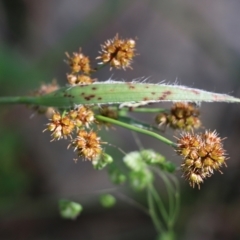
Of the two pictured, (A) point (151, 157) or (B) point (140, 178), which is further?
(B) point (140, 178)

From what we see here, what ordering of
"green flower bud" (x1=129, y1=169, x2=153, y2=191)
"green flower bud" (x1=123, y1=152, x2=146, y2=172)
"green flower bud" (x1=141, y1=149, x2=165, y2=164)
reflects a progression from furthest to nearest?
"green flower bud" (x1=129, y1=169, x2=153, y2=191) → "green flower bud" (x1=123, y1=152, x2=146, y2=172) → "green flower bud" (x1=141, y1=149, x2=165, y2=164)

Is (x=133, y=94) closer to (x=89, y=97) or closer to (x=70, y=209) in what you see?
(x=89, y=97)

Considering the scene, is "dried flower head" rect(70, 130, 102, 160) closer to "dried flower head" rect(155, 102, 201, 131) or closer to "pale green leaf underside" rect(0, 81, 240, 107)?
"pale green leaf underside" rect(0, 81, 240, 107)

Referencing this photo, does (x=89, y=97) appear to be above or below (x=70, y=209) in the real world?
above

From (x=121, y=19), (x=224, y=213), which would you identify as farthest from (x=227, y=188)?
(x=121, y=19)

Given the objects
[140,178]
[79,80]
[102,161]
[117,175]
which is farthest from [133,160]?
[79,80]

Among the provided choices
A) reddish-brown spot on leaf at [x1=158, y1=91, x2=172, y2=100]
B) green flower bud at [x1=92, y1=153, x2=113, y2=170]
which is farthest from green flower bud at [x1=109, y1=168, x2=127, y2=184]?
reddish-brown spot on leaf at [x1=158, y1=91, x2=172, y2=100]
